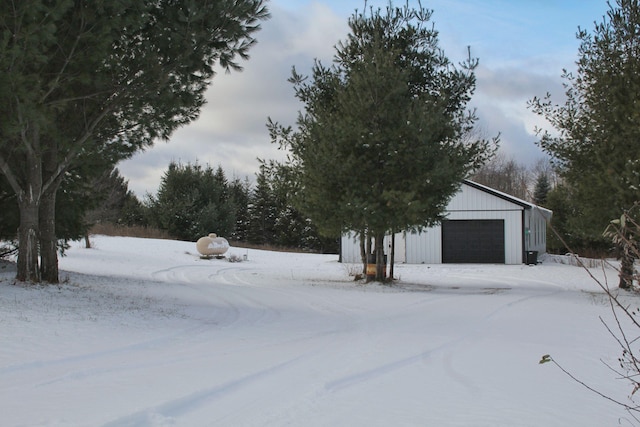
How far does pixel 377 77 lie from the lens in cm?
1438

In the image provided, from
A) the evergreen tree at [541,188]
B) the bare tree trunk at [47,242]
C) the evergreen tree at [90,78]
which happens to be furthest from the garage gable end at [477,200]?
the bare tree trunk at [47,242]

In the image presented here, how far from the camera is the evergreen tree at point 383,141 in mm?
14430

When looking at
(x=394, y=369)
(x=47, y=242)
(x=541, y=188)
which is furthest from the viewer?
(x=541, y=188)

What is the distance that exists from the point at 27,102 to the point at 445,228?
22.0 meters

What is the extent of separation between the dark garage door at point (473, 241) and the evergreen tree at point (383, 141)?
11468 mm

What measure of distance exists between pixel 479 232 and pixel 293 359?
22558mm

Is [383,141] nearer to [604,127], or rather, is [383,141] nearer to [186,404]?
[604,127]

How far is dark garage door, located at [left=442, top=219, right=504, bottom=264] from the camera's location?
27.1 metres

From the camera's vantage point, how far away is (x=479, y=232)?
89.8ft

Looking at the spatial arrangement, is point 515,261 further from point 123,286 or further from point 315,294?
point 123,286

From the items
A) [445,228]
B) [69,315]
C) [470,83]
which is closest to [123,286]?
[69,315]

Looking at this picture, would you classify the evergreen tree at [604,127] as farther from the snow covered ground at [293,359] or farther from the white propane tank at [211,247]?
the white propane tank at [211,247]

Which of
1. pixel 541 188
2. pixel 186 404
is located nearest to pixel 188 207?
pixel 541 188

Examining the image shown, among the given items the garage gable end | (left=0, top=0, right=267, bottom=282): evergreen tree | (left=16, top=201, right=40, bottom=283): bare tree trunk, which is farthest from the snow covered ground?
the garage gable end
